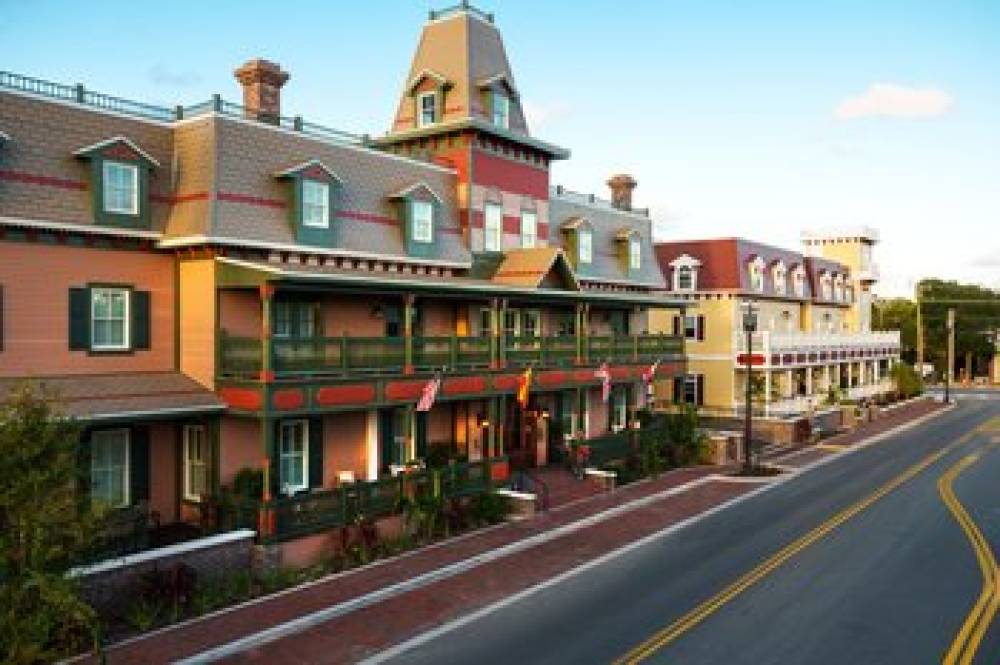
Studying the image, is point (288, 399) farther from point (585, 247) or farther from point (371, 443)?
point (585, 247)

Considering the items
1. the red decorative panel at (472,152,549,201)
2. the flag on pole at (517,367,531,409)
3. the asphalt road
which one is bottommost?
the asphalt road

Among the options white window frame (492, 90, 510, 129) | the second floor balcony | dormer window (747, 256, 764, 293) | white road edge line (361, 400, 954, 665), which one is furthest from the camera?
dormer window (747, 256, 764, 293)

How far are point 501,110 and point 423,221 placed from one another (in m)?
7.09

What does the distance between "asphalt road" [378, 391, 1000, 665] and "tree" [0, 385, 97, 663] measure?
18.3 ft

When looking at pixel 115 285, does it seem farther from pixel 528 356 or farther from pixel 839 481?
pixel 839 481

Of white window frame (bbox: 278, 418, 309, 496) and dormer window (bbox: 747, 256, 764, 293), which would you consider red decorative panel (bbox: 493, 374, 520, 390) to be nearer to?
white window frame (bbox: 278, 418, 309, 496)

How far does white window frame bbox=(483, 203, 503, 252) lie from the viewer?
30156 millimetres

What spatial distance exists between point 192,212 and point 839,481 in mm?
24360

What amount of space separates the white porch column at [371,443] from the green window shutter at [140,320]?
21.5ft

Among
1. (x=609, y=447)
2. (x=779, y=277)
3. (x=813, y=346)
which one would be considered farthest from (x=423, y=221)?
(x=779, y=277)

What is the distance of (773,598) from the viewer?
16.6 m

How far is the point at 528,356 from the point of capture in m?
27.8

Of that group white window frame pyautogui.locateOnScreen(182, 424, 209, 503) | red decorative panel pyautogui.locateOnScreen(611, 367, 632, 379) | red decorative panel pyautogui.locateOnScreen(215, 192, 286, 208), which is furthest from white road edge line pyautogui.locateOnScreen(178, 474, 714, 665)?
red decorative panel pyautogui.locateOnScreen(215, 192, 286, 208)

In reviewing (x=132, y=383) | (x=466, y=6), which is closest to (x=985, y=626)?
(x=132, y=383)
